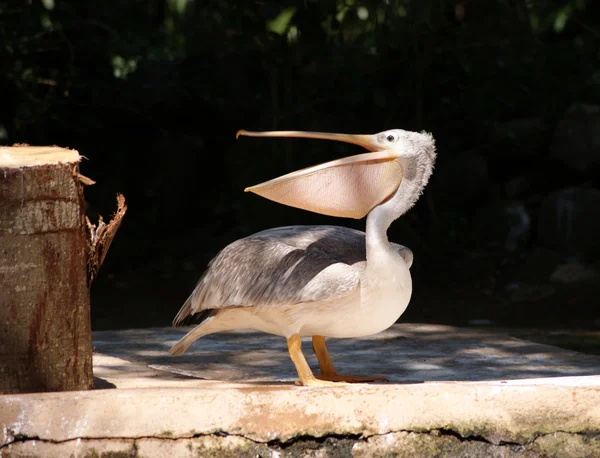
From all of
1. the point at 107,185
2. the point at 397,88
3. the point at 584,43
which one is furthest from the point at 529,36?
the point at 107,185

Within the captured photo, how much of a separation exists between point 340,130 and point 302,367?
5403 mm

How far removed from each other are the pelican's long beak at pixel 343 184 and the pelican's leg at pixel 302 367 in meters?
0.51

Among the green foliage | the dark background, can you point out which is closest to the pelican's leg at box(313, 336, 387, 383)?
the dark background

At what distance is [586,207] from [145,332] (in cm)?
487

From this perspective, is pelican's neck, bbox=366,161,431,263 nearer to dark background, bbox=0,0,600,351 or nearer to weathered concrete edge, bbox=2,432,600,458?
weathered concrete edge, bbox=2,432,600,458

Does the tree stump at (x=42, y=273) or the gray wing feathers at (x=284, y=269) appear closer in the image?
the tree stump at (x=42, y=273)

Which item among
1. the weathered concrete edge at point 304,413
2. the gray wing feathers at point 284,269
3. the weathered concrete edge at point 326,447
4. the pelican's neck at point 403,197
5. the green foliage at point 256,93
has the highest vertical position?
the green foliage at point 256,93

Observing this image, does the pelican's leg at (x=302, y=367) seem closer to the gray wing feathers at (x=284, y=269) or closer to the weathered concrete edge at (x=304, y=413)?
the gray wing feathers at (x=284, y=269)

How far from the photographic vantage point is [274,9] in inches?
263

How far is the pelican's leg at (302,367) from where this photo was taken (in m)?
3.83

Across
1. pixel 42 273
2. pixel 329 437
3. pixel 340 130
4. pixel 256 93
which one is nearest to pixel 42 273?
pixel 42 273

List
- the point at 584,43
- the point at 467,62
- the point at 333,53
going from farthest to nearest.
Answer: the point at 584,43, the point at 467,62, the point at 333,53

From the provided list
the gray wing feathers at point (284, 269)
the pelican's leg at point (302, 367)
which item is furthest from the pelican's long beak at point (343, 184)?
the pelican's leg at point (302, 367)

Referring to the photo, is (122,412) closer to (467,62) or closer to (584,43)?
(467,62)
